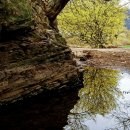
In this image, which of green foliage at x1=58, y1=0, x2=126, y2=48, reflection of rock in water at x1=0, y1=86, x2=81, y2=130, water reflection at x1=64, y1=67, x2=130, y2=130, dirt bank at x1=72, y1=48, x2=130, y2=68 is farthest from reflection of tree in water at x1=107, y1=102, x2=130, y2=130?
green foliage at x1=58, y1=0, x2=126, y2=48

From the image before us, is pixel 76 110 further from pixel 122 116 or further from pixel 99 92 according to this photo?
pixel 99 92

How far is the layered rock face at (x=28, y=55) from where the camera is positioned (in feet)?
43.0

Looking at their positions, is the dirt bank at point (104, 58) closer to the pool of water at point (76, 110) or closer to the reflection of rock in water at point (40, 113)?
the pool of water at point (76, 110)

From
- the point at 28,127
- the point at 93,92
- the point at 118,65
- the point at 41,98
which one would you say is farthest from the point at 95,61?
the point at 28,127

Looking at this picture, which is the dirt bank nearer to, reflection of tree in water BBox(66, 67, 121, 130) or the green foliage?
reflection of tree in water BBox(66, 67, 121, 130)

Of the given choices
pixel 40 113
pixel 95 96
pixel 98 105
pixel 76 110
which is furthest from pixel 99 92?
Result: pixel 40 113

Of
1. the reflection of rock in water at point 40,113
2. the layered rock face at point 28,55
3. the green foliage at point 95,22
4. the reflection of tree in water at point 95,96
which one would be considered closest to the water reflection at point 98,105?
the reflection of tree in water at point 95,96

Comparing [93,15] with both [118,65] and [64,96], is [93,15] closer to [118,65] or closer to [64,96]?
[118,65]

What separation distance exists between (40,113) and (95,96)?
11.8 feet

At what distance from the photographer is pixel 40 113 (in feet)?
40.7

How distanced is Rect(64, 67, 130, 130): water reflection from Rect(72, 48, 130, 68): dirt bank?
11.4 ft

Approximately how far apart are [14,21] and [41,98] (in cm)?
364

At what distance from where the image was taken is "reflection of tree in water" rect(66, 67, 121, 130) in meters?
12.1

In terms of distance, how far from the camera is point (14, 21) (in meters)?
13.4
